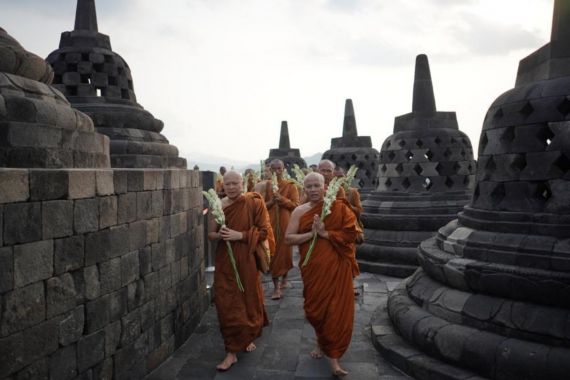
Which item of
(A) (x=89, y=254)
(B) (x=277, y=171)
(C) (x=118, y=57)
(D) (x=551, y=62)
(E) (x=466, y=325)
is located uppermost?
(C) (x=118, y=57)

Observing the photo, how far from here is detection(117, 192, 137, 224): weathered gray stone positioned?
4074 mm

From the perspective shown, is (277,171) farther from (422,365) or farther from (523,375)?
(523,375)

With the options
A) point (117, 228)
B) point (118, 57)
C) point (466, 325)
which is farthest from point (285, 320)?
point (118, 57)

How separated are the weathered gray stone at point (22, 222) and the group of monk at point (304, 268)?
215 centimetres

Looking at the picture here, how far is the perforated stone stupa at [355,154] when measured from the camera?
58.2 ft

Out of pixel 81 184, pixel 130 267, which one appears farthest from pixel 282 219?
pixel 81 184

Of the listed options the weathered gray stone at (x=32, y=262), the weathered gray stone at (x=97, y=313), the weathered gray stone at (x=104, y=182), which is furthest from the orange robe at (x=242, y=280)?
the weathered gray stone at (x=32, y=262)

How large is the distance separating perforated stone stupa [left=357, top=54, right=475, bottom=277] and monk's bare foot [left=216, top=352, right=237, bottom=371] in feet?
15.9

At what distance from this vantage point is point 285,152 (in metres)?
25.7

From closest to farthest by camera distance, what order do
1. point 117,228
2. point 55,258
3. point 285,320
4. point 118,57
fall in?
point 55,258
point 117,228
point 285,320
point 118,57

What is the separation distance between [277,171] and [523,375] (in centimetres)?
584

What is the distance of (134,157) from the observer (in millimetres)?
6793

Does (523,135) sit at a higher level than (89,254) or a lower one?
higher

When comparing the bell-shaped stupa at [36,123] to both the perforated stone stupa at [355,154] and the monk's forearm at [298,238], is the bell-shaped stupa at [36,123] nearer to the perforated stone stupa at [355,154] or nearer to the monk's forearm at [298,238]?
the monk's forearm at [298,238]
